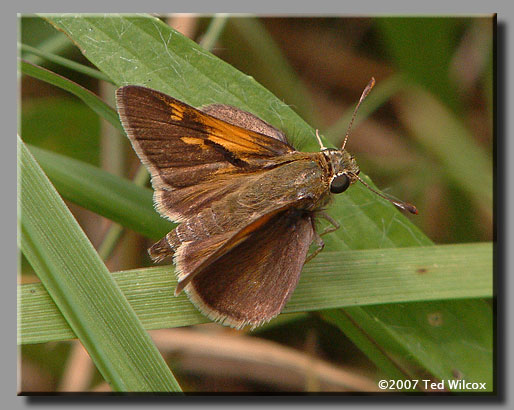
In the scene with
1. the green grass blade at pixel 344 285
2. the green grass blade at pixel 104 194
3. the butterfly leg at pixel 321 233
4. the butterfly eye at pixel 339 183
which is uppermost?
the green grass blade at pixel 104 194

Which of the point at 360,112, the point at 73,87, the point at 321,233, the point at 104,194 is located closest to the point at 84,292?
the point at 104,194

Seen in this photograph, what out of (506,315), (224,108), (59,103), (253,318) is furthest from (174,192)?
(506,315)

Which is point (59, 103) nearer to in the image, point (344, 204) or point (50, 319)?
point (50, 319)

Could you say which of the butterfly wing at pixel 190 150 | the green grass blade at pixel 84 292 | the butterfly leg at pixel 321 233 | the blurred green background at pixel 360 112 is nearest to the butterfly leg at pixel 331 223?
the butterfly leg at pixel 321 233

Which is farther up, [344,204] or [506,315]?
[344,204]

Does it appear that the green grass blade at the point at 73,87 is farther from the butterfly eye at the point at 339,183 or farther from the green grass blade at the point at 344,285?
the butterfly eye at the point at 339,183

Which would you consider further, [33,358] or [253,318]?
[33,358]
